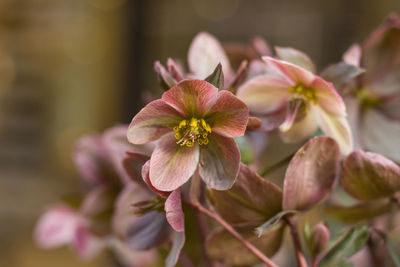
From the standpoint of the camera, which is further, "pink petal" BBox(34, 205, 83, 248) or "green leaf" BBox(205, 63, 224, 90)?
"pink petal" BBox(34, 205, 83, 248)

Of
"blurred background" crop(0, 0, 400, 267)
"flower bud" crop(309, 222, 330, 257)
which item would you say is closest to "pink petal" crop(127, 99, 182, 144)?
"flower bud" crop(309, 222, 330, 257)

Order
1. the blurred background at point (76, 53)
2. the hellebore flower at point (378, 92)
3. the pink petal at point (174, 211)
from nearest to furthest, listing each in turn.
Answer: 1. the pink petal at point (174, 211)
2. the hellebore flower at point (378, 92)
3. the blurred background at point (76, 53)

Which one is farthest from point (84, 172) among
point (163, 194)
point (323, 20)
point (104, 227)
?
point (323, 20)

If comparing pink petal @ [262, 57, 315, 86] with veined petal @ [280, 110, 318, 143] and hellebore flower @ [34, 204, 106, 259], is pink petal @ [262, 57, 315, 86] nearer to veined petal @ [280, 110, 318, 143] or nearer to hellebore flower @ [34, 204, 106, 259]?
veined petal @ [280, 110, 318, 143]

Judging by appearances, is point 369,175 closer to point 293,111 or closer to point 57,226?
point 293,111

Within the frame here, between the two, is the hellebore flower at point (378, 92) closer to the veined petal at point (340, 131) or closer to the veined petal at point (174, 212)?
the veined petal at point (340, 131)

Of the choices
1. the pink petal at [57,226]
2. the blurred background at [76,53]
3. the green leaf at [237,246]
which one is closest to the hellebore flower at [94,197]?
the pink petal at [57,226]

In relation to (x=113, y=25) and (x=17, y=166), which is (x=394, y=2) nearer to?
(x=113, y=25)
